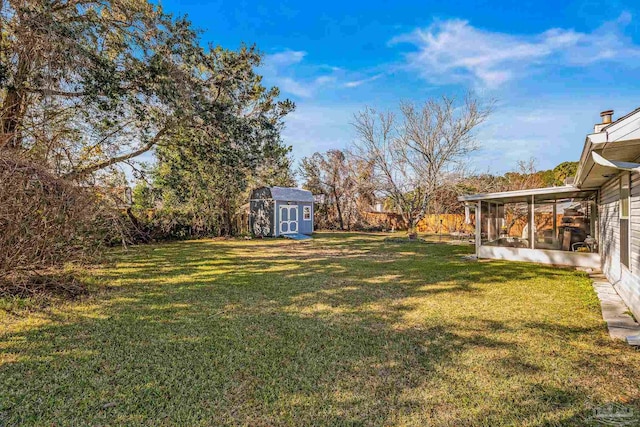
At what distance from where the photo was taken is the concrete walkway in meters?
3.73

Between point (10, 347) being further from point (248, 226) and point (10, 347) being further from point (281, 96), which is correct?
point (248, 226)

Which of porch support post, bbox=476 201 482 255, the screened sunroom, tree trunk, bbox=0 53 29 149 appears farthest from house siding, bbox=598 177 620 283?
tree trunk, bbox=0 53 29 149

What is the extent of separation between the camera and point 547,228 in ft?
33.8

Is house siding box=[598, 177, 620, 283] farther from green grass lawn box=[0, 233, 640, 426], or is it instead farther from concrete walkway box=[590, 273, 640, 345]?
green grass lawn box=[0, 233, 640, 426]

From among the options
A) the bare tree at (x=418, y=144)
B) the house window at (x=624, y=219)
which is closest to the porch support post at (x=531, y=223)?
the house window at (x=624, y=219)

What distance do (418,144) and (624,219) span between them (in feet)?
37.2

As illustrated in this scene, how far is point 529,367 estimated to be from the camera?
3021 mm

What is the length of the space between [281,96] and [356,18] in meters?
3.44

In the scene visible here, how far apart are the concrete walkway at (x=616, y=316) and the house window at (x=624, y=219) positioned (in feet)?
1.94

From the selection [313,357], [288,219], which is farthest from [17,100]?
[288,219]

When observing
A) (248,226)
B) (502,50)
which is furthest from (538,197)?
(248,226)

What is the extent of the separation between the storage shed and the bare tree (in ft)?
14.8

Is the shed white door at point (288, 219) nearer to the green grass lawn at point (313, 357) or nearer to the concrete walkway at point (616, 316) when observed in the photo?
the green grass lawn at point (313, 357)

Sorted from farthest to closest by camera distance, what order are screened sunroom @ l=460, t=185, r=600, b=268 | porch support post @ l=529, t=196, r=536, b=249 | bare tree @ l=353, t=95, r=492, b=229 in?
bare tree @ l=353, t=95, r=492, b=229 → porch support post @ l=529, t=196, r=536, b=249 → screened sunroom @ l=460, t=185, r=600, b=268
